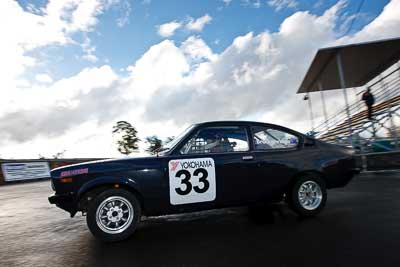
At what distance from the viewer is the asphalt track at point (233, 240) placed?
3070mm

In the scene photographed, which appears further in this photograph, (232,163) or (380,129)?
(380,129)

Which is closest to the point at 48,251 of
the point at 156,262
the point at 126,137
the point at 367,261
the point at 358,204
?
the point at 156,262

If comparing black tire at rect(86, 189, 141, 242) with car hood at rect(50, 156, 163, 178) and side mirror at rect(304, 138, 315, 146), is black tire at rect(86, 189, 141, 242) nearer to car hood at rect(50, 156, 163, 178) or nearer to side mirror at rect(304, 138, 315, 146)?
car hood at rect(50, 156, 163, 178)

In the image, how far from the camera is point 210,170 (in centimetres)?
431

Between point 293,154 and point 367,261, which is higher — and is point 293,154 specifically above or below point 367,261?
above

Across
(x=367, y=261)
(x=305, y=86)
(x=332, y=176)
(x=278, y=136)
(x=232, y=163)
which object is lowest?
(x=367, y=261)

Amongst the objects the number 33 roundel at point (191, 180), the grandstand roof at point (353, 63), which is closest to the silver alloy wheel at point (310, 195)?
the number 33 roundel at point (191, 180)

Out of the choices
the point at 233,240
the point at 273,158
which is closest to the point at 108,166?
the point at 233,240

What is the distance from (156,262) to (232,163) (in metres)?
1.85

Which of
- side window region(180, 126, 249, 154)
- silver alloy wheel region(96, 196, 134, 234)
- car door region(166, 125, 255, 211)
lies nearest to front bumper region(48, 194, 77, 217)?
silver alloy wheel region(96, 196, 134, 234)

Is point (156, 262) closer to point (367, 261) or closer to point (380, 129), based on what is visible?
point (367, 261)

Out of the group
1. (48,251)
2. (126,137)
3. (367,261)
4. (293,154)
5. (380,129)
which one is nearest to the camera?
(367,261)

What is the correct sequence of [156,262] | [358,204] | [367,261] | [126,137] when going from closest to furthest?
[367,261]
[156,262]
[358,204]
[126,137]

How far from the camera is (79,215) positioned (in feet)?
20.9
